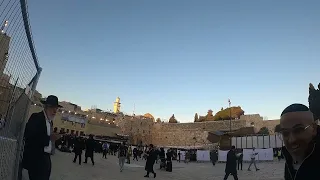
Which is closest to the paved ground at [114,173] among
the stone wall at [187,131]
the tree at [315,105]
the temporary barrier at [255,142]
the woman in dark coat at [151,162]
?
the woman in dark coat at [151,162]

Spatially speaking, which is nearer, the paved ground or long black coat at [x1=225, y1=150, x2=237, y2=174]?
the paved ground

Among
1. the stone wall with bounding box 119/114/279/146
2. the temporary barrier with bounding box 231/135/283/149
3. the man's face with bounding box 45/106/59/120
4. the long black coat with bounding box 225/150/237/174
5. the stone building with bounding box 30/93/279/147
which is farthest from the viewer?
the stone wall with bounding box 119/114/279/146

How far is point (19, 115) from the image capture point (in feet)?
18.8

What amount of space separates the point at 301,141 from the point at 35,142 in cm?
357

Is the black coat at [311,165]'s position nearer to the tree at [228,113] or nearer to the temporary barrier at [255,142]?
the temporary barrier at [255,142]

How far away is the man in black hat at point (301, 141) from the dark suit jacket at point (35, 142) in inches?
132

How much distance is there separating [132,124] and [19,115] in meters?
84.5

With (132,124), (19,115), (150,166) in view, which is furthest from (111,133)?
(19,115)

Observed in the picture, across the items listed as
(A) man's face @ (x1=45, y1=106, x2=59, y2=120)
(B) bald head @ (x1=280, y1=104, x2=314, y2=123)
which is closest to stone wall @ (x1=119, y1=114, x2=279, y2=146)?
(A) man's face @ (x1=45, y1=106, x2=59, y2=120)

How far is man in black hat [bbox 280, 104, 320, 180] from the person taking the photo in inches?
84.7

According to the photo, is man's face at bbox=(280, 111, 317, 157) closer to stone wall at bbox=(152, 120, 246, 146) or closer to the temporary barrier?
the temporary barrier

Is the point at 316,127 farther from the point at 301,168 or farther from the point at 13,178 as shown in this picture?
the point at 13,178

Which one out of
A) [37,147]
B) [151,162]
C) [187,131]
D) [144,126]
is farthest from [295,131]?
[144,126]

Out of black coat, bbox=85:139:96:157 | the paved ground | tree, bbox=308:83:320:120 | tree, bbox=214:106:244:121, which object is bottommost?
the paved ground
